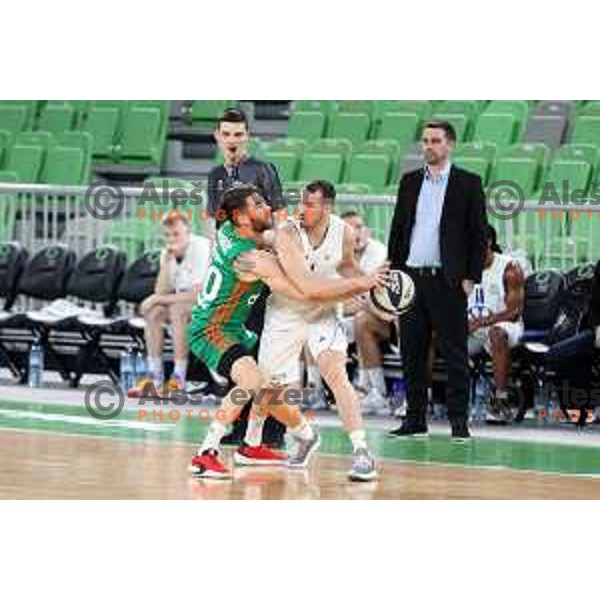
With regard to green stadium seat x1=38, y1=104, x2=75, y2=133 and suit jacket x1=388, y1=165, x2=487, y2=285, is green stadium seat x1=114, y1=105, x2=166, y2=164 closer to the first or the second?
green stadium seat x1=38, y1=104, x2=75, y2=133

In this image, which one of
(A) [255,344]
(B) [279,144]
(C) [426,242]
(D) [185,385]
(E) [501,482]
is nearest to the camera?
(E) [501,482]

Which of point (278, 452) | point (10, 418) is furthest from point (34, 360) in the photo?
point (278, 452)

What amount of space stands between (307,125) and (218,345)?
1058 cm

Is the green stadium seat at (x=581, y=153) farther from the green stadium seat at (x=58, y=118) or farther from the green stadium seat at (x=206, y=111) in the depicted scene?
the green stadium seat at (x=58, y=118)

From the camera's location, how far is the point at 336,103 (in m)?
22.6

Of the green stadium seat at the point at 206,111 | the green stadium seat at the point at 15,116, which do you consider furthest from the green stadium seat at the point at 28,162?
the green stadium seat at the point at 206,111

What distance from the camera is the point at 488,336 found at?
1551cm

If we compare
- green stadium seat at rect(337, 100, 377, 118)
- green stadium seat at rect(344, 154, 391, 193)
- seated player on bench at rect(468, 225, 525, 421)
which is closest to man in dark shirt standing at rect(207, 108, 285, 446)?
seated player on bench at rect(468, 225, 525, 421)

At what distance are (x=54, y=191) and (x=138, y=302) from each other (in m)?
1.54

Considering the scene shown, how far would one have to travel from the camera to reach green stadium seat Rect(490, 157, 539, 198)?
62.6 ft

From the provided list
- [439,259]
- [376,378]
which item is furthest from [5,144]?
[439,259]

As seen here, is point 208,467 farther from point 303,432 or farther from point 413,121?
point 413,121

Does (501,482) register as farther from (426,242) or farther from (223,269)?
(426,242)

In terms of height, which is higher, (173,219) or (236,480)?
(173,219)
